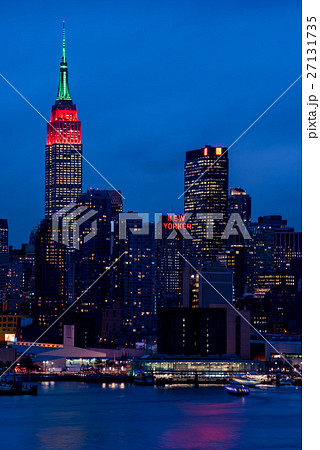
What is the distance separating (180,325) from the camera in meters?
36.6

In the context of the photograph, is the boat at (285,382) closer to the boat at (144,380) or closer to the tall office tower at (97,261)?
the boat at (144,380)

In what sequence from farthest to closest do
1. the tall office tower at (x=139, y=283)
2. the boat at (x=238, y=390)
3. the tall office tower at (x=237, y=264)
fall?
the tall office tower at (x=237, y=264), the tall office tower at (x=139, y=283), the boat at (x=238, y=390)

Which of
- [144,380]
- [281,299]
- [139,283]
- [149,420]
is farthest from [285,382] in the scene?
[281,299]

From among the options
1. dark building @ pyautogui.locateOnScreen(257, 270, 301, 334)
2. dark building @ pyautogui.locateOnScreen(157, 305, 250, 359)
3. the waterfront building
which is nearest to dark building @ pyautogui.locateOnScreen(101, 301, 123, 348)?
dark building @ pyautogui.locateOnScreen(257, 270, 301, 334)

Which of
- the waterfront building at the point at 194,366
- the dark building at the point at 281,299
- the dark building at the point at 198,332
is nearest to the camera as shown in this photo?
the waterfront building at the point at 194,366

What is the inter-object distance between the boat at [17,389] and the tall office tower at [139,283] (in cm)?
2111

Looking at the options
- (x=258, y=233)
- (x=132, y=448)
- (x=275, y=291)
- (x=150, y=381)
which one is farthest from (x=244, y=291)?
(x=132, y=448)

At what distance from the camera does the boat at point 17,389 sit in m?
28.4

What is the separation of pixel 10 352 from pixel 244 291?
891 inches

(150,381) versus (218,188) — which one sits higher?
(218,188)

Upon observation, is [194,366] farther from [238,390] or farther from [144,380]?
[238,390]

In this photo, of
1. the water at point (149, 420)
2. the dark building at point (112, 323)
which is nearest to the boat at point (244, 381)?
the water at point (149, 420)

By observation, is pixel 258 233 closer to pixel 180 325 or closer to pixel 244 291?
pixel 244 291
